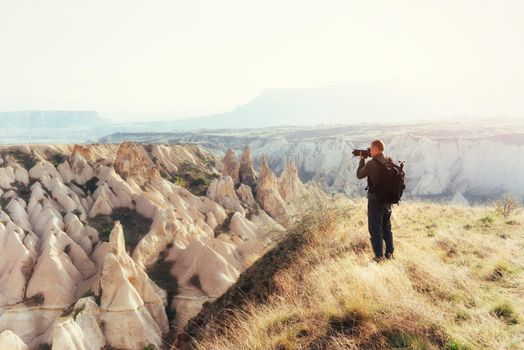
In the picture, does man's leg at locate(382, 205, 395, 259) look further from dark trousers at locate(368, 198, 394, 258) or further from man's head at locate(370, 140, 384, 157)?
man's head at locate(370, 140, 384, 157)

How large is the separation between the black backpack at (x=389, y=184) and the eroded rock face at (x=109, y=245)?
5.72m

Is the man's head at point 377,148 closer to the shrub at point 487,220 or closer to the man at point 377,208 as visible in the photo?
the man at point 377,208

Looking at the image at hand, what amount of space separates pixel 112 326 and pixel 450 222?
18.0 meters

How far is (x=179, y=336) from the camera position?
8562mm

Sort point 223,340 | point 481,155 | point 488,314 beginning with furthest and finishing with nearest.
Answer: point 481,155
point 223,340
point 488,314

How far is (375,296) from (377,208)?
2.44 meters

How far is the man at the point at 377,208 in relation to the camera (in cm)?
736

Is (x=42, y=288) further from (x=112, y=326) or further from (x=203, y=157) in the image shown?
(x=203, y=157)

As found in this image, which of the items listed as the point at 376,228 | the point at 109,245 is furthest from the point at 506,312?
the point at 109,245

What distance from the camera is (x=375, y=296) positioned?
209 inches

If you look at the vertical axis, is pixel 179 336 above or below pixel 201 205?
above

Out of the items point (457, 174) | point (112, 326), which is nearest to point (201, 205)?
point (112, 326)

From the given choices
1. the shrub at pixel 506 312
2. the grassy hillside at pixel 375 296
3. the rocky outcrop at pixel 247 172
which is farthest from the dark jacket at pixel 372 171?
the rocky outcrop at pixel 247 172

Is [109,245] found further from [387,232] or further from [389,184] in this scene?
[389,184]
